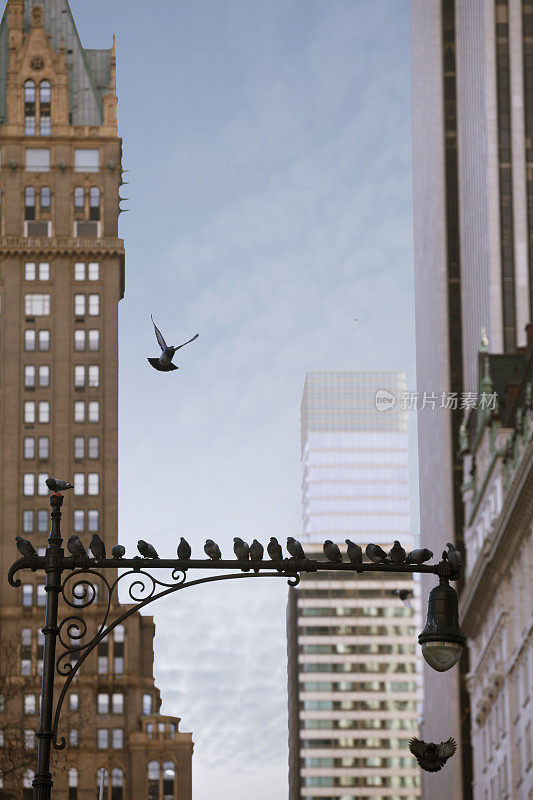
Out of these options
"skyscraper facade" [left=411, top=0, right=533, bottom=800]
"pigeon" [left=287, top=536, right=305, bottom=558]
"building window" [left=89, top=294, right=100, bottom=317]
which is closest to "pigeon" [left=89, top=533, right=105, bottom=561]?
"pigeon" [left=287, top=536, right=305, bottom=558]

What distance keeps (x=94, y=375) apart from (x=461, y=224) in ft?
134

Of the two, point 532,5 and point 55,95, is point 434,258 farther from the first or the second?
point 55,95

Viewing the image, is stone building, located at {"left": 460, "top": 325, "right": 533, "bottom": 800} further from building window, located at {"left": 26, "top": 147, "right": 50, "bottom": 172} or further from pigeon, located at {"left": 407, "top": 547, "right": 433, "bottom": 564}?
building window, located at {"left": 26, "top": 147, "right": 50, "bottom": 172}

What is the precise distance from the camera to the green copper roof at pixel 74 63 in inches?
7303

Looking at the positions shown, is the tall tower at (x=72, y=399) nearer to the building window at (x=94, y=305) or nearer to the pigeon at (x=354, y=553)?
the building window at (x=94, y=305)

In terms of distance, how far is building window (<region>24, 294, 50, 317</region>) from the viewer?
172750 millimetres

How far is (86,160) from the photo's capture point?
7136 inches

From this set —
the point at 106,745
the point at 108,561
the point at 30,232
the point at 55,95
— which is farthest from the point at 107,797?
the point at 108,561

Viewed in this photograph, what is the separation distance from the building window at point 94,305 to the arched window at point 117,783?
46906 mm

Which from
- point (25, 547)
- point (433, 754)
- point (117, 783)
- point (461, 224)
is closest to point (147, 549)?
point (25, 547)

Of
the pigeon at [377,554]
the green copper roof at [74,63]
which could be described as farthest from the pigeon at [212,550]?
the green copper roof at [74,63]

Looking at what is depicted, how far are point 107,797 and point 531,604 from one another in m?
95.2

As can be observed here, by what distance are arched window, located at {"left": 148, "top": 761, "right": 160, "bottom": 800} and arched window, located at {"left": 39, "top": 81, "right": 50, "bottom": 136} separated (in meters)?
71.1

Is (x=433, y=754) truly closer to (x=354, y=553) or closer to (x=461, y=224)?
(x=354, y=553)
